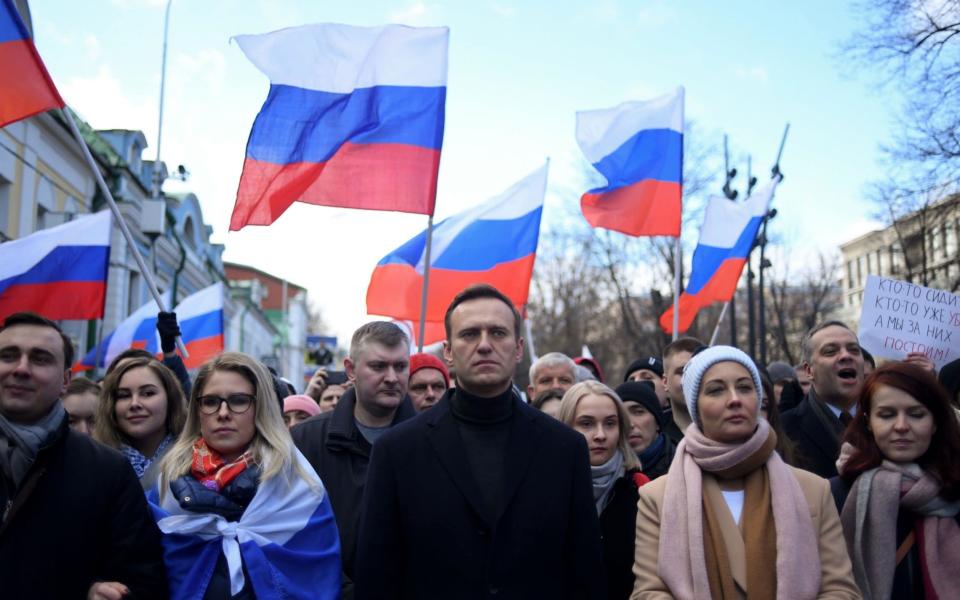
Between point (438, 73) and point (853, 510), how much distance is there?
4.79 m

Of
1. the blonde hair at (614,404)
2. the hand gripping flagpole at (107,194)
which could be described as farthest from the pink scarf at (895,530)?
the hand gripping flagpole at (107,194)

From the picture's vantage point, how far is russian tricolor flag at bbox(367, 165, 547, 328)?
917 cm

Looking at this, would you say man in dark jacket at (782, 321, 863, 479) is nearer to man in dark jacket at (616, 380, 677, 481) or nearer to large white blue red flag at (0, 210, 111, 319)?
man in dark jacket at (616, 380, 677, 481)

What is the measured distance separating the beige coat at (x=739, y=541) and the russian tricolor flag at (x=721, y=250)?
21.4 ft

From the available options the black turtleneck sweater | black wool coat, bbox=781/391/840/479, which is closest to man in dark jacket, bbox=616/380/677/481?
black wool coat, bbox=781/391/840/479

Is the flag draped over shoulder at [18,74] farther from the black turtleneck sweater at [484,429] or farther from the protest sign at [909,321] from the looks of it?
the protest sign at [909,321]

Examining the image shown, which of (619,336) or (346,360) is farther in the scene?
(619,336)

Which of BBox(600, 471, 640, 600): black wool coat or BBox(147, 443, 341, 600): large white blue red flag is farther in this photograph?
BBox(600, 471, 640, 600): black wool coat

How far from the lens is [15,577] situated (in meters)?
3.38

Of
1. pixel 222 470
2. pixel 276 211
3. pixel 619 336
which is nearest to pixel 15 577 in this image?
pixel 222 470

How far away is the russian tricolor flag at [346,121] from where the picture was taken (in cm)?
695

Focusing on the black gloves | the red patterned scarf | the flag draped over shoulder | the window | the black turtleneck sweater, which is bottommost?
the red patterned scarf

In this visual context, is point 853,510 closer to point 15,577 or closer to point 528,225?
point 15,577

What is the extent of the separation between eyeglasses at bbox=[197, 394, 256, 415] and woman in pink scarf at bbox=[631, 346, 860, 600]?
171 cm
